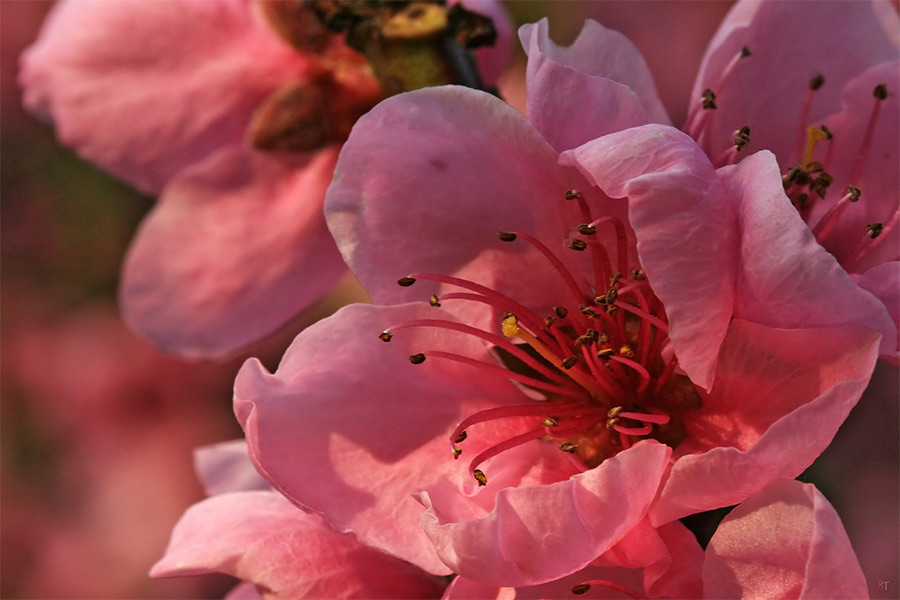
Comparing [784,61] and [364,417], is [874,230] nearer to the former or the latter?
[784,61]

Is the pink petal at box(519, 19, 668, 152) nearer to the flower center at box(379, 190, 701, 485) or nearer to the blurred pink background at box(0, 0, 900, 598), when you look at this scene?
the flower center at box(379, 190, 701, 485)

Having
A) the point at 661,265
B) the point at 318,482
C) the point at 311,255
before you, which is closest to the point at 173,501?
the point at 311,255

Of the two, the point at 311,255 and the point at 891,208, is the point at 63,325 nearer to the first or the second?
the point at 311,255

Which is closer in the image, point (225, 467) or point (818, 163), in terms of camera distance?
point (818, 163)

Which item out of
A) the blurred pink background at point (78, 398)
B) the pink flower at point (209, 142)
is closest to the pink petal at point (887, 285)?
the pink flower at point (209, 142)

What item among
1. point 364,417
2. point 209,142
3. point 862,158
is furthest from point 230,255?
point 862,158

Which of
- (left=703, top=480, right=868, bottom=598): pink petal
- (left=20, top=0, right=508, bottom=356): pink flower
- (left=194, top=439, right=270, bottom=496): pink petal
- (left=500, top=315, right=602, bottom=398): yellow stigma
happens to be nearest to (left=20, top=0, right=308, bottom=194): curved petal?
(left=20, top=0, right=508, bottom=356): pink flower

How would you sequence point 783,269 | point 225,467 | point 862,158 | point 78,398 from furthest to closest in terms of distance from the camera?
point 78,398 < point 225,467 < point 862,158 < point 783,269
